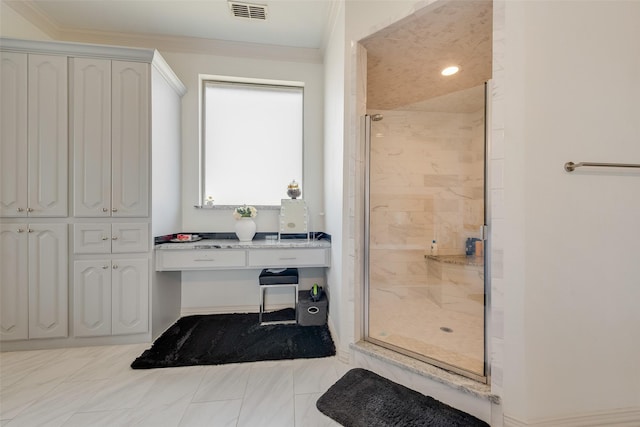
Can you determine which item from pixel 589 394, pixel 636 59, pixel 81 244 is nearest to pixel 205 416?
pixel 81 244

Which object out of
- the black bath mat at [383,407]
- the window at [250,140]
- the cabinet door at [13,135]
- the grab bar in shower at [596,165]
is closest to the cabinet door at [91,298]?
the cabinet door at [13,135]

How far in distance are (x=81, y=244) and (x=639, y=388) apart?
3.51 metres

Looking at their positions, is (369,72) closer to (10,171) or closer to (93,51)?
(93,51)

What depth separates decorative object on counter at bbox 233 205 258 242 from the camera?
7.75ft

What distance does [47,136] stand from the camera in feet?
5.90

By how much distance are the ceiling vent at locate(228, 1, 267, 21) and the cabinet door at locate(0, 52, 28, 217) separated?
62.5 inches

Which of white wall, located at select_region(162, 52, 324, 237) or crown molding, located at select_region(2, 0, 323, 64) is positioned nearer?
crown molding, located at select_region(2, 0, 323, 64)

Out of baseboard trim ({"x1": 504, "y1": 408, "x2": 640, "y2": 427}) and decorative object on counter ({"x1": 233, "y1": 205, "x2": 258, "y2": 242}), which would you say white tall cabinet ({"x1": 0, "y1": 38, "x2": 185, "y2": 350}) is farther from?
baseboard trim ({"x1": 504, "y1": 408, "x2": 640, "y2": 427})

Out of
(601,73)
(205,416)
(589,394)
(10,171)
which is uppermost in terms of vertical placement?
(601,73)

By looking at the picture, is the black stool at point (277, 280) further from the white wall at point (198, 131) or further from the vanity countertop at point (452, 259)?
the vanity countertop at point (452, 259)

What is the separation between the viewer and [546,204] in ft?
3.68

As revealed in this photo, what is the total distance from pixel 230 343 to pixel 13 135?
2.24 m

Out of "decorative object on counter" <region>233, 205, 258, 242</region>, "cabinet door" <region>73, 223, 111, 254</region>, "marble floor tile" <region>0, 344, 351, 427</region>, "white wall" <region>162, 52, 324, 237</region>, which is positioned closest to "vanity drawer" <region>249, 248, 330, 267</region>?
"decorative object on counter" <region>233, 205, 258, 242</region>

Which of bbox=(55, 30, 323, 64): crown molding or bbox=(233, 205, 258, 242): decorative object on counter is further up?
bbox=(55, 30, 323, 64): crown molding
